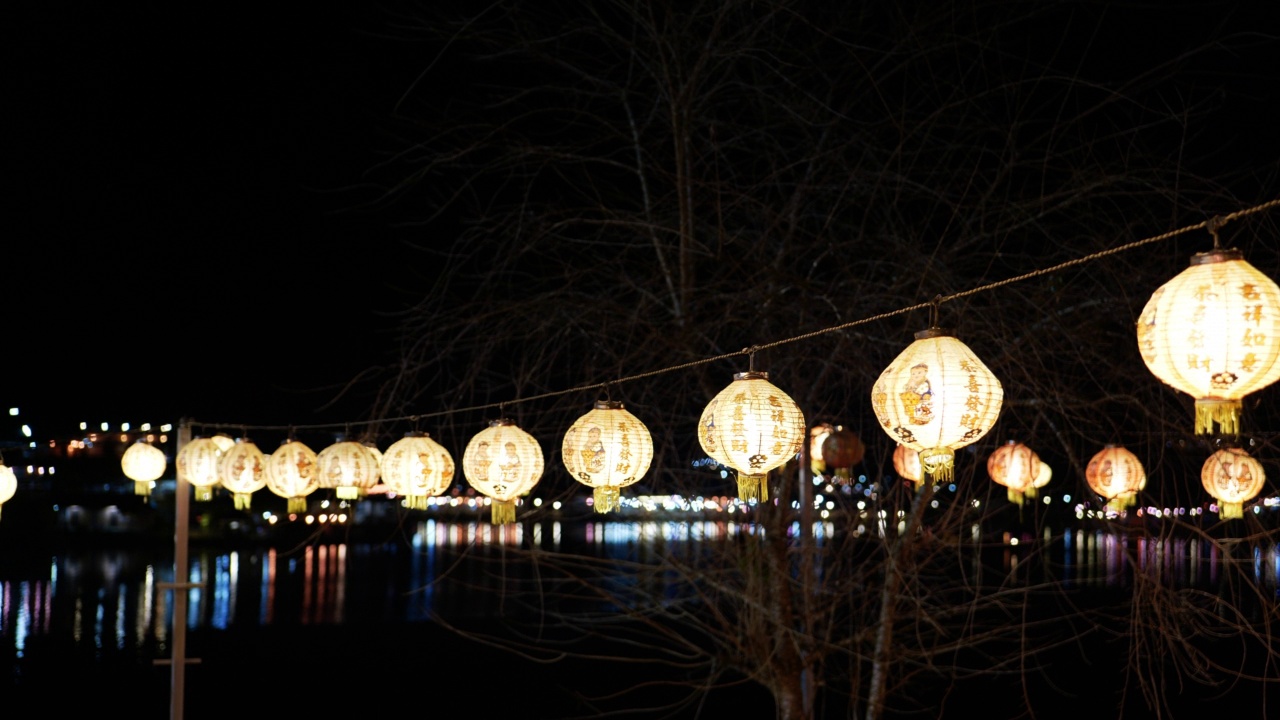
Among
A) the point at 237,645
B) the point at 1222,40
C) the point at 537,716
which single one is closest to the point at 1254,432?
the point at 1222,40

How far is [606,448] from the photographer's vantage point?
3.83m

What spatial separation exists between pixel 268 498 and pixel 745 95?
29551mm

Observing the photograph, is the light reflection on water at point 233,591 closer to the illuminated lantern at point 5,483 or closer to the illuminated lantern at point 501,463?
the illuminated lantern at point 5,483

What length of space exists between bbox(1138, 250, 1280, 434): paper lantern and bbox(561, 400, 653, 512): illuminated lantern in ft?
6.86

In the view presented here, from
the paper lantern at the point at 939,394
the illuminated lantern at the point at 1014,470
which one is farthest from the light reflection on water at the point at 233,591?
the paper lantern at the point at 939,394

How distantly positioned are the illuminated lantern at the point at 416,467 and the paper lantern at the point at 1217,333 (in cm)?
356

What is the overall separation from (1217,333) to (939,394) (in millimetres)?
737

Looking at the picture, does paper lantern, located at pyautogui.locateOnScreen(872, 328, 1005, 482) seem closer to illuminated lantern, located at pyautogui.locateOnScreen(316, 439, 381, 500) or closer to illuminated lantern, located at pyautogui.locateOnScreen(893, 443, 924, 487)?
illuminated lantern, located at pyautogui.locateOnScreen(893, 443, 924, 487)

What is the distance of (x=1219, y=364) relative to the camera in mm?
2037

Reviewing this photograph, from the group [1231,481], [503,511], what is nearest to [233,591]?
[503,511]

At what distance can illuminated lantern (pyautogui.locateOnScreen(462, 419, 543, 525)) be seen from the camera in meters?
4.33

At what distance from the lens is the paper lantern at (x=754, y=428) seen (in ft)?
10.6

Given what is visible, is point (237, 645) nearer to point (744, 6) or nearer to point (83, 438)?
point (83, 438)

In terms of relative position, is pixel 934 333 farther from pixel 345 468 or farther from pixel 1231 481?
pixel 345 468
